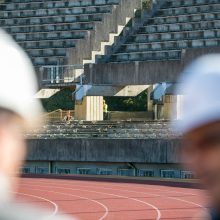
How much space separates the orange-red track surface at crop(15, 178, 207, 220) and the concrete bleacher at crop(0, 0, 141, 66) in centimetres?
1098

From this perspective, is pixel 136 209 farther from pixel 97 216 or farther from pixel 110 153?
pixel 110 153

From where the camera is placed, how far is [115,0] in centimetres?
3572

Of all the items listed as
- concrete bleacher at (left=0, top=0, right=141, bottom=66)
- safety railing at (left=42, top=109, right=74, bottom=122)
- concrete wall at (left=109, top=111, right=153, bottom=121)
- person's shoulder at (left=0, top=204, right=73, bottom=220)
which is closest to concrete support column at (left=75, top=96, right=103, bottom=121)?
safety railing at (left=42, top=109, right=74, bottom=122)

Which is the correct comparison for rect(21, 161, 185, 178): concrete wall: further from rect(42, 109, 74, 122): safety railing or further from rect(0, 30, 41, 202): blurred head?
rect(0, 30, 41, 202): blurred head

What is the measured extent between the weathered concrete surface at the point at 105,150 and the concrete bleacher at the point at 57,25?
23.2ft

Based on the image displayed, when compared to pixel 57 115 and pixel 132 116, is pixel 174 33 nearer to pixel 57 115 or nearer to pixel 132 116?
pixel 132 116

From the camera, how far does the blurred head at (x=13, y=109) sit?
1.12 m

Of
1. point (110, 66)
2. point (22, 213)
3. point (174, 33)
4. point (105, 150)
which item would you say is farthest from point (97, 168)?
point (22, 213)

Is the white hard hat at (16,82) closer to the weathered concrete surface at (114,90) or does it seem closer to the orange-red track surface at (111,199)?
the orange-red track surface at (111,199)

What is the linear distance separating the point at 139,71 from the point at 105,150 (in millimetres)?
4784

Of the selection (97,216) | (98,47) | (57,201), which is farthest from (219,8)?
(97,216)

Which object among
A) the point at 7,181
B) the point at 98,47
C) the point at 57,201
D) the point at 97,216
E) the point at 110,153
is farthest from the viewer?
the point at 98,47

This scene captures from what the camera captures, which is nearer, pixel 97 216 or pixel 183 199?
pixel 97 216

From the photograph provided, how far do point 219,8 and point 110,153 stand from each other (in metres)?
9.90
